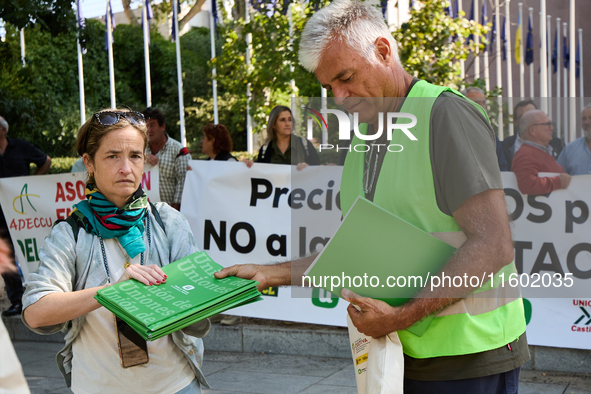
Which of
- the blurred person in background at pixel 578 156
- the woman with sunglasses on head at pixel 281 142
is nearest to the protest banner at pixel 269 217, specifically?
the woman with sunglasses on head at pixel 281 142

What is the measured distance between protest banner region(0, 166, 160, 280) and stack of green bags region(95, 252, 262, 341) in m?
5.20

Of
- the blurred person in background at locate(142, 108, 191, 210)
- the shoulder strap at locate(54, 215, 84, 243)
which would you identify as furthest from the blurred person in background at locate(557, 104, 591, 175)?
the shoulder strap at locate(54, 215, 84, 243)

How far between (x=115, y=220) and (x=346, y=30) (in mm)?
1052

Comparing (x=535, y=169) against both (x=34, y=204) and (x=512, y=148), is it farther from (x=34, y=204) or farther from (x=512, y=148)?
(x=34, y=204)

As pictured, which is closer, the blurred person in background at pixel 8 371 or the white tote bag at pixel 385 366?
the blurred person in background at pixel 8 371

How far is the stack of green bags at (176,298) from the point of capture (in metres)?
2.02

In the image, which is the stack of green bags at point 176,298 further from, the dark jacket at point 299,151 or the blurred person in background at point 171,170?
the blurred person in background at point 171,170

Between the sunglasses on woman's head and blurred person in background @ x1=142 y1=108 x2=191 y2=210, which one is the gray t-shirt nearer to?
the sunglasses on woman's head

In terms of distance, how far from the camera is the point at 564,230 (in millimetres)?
5312

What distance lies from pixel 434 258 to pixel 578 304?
12.9 feet

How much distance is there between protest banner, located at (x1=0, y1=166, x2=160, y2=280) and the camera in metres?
7.15

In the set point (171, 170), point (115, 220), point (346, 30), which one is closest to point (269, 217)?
point (171, 170)

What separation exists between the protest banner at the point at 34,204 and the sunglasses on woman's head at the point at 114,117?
4814 mm

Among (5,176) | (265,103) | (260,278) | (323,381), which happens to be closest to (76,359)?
(260,278)
